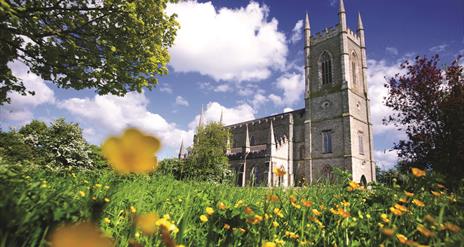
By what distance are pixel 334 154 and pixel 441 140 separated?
2065 cm

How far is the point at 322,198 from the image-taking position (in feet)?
15.0

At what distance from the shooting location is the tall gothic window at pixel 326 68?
35.2 meters

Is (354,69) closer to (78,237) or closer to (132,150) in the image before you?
(132,150)

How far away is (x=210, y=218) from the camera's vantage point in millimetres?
2623

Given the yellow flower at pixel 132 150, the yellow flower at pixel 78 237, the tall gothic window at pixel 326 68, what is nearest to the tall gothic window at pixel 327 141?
the tall gothic window at pixel 326 68

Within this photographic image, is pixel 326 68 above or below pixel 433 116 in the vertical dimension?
above

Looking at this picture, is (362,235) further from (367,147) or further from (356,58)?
(356,58)

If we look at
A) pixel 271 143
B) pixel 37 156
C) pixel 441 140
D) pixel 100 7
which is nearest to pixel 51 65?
pixel 100 7

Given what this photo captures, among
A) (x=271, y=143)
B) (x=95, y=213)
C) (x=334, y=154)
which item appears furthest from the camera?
(x=271, y=143)

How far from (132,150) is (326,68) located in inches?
1498

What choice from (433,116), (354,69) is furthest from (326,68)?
(433,116)

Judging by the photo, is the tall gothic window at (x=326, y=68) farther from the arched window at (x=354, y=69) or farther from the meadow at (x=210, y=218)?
the meadow at (x=210, y=218)

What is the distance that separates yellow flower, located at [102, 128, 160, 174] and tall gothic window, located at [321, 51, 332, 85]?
37123 mm

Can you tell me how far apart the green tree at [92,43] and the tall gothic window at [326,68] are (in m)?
30.0
